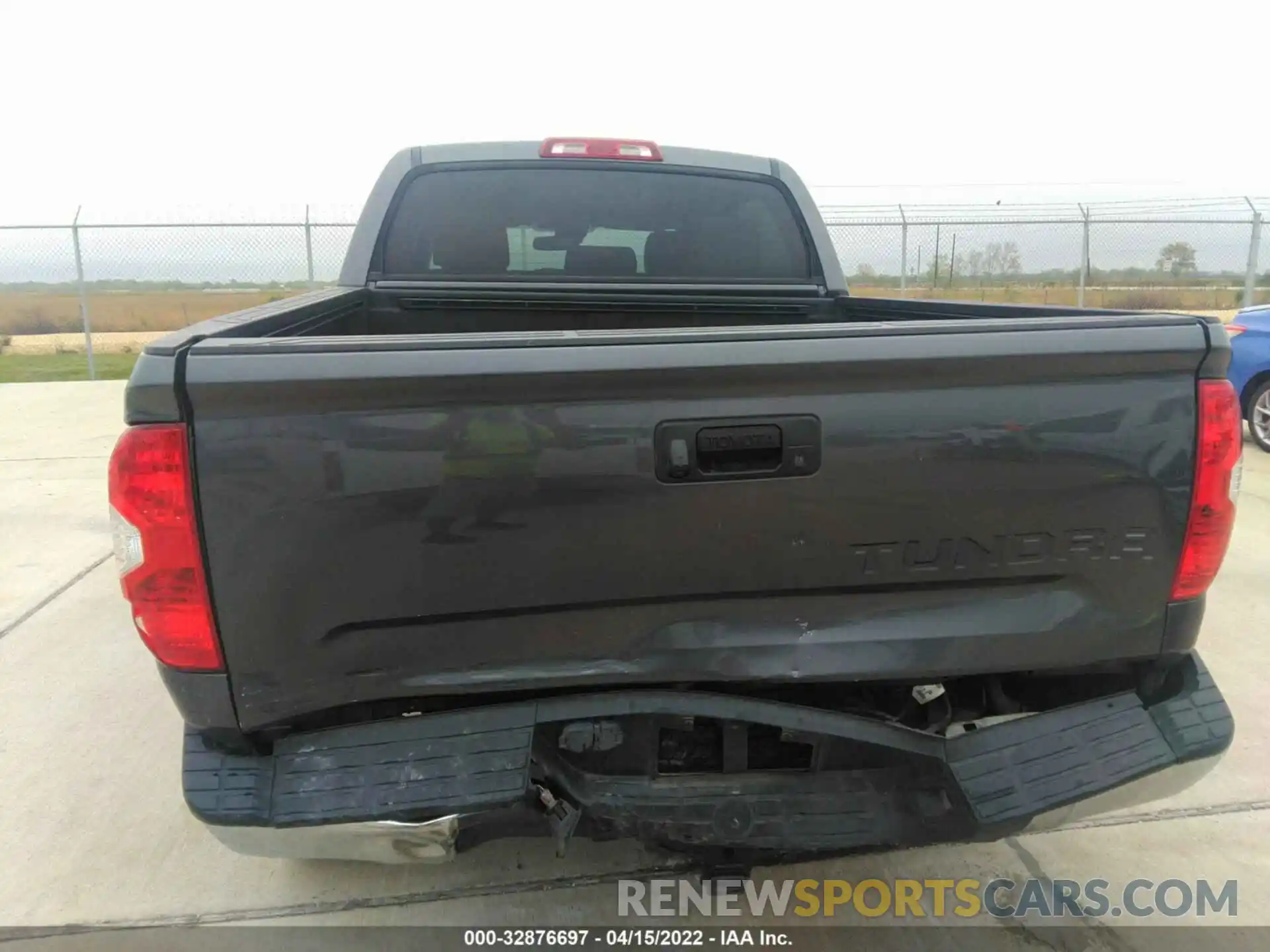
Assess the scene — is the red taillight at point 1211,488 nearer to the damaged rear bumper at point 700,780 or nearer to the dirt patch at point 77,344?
the damaged rear bumper at point 700,780

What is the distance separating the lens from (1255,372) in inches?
291

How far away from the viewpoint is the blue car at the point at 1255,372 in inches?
290

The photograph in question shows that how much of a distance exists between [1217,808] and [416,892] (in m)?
2.56

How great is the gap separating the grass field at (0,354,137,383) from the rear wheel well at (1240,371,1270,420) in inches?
582

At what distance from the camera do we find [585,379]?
62.2 inches

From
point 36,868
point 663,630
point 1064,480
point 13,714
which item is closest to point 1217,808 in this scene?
point 1064,480

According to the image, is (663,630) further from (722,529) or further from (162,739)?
(162,739)

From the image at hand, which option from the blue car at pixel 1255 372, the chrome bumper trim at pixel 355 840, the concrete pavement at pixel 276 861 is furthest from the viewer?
the blue car at pixel 1255 372

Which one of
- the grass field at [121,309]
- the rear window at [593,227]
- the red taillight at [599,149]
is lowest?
the grass field at [121,309]

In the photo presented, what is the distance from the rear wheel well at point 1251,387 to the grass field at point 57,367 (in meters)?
14.8

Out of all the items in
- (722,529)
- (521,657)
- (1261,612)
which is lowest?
(1261,612)

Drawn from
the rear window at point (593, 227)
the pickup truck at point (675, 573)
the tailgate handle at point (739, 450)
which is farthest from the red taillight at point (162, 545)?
the rear window at point (593, 227)

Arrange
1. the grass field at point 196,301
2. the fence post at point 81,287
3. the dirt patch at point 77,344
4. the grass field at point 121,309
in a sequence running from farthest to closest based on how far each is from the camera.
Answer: the dirt patch at point 77,344, the grass field at point 121,309, the grass field at point 196,301, the fence post at point 81,287

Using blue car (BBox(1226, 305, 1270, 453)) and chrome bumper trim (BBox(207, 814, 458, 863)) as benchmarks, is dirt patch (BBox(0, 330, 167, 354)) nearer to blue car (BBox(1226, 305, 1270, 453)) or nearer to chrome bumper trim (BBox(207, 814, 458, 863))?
blue car (BBox(1226, 305, 1270, 453))
